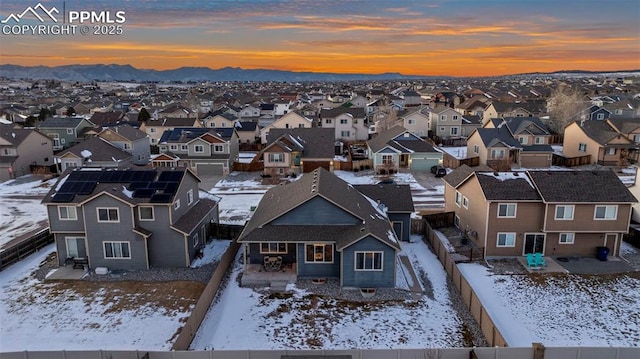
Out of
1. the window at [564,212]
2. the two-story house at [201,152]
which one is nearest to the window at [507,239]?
the window at [564,212]

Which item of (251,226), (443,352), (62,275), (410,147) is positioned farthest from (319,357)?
(410,147)

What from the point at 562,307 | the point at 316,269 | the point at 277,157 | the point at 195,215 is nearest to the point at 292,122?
the point at 277,157

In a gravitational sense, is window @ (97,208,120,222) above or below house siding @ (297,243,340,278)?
above

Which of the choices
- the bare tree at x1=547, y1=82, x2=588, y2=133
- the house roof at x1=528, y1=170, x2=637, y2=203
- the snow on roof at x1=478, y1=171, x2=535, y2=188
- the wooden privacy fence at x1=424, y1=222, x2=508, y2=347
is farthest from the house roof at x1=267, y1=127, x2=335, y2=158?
the bare tree at x1=547, y1=82, x2=588, y2=133

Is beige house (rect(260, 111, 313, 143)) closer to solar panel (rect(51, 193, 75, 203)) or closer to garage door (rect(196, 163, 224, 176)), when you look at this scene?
garage door (rect(196, 163, 224, 176))

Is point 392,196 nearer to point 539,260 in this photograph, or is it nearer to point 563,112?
point 539,260

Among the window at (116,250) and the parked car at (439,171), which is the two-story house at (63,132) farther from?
the parked car at (439,171)

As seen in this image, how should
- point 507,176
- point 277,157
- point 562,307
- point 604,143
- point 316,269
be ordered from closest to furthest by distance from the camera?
point 562,307 → point 316,269 → point 507,176 → point 277,157 → point 604,143

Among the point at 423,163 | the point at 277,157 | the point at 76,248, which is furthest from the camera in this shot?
the point at 423,163
